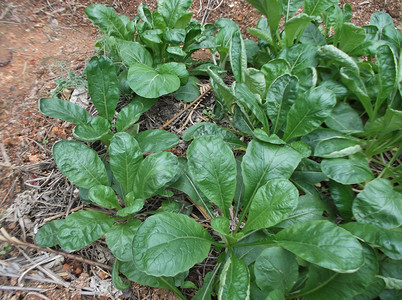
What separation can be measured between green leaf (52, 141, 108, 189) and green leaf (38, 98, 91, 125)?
182mm

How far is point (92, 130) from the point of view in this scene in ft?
4.65

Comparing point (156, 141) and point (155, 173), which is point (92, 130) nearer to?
point (156, 141)

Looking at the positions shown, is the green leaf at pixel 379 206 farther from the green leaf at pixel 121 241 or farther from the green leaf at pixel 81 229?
the green leaf at pixel 81 229

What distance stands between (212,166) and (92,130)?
615mm

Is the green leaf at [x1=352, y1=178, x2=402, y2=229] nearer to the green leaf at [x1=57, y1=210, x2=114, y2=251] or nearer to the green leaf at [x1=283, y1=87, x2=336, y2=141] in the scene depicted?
the green leaf at [x1=283, y1=87, x2=336, y2=141]

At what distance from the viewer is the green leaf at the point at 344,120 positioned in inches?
58.6

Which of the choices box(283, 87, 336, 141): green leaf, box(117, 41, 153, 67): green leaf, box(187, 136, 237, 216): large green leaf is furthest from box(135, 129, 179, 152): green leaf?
box(283, 87, 336, 141): green leaf

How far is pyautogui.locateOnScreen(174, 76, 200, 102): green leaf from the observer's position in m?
1.74

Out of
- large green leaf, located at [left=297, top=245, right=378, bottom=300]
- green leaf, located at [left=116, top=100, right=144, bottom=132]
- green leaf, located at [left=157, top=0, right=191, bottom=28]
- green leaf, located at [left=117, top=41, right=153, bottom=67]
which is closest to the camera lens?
large green leaf, located at [left=297, top=245, right=378, bottom=300]

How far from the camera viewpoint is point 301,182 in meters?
1.39

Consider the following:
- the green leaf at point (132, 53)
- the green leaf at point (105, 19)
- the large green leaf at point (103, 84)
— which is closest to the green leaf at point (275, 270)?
the large green leaf at point (103, 84)

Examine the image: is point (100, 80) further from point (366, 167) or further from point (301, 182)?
point (366, 167)

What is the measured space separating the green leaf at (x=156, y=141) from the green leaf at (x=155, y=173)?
102 mm

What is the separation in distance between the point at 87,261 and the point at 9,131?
890 millimetres
